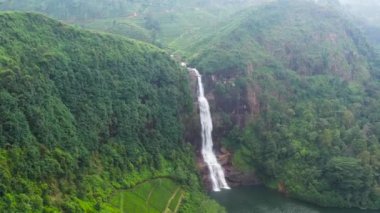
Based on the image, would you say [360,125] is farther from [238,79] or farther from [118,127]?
[118,127]

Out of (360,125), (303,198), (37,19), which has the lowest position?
(303,198)

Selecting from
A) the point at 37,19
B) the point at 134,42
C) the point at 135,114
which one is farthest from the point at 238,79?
the point at 37,19

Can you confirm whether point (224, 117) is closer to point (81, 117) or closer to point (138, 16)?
point (81, 117)

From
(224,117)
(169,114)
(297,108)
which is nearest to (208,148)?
(224,117)

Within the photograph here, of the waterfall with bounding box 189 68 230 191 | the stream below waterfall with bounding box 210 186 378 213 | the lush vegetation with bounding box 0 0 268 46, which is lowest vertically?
the stream below waterfall with bounding box 210 186 378 213

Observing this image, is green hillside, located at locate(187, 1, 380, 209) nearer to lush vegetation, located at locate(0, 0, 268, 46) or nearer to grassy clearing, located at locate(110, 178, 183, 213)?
lush vegetation, located at locate(0, 0, 268, 46)

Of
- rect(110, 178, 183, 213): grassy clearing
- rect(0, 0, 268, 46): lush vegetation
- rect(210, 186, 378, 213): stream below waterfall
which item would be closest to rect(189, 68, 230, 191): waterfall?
rect(210, 186, 378, 213): stream below waterfall
